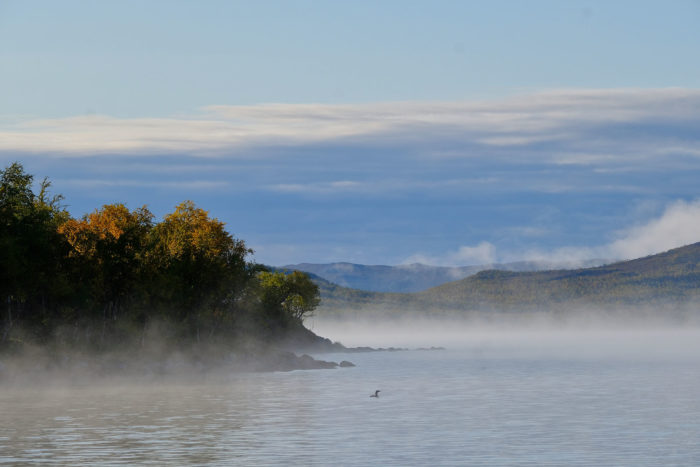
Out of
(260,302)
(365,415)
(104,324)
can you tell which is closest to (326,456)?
(365,415)

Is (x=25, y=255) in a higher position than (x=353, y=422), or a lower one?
higher

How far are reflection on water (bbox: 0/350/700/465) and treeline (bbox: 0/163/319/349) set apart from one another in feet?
40.9

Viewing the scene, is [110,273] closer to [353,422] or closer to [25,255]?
[25,255]

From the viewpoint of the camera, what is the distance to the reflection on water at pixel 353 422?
50406 millimetres

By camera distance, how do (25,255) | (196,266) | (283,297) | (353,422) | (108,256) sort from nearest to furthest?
(353,422) < (25,255) < (108,256) < (196,266) < (283,297)

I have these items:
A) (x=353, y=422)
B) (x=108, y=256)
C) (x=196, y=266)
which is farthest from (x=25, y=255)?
(x=353, y=422)

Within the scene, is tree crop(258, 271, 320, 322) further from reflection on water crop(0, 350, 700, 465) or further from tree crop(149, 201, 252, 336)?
reflection on water crop(0, 350, 700, 465)

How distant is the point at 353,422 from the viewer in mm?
67062

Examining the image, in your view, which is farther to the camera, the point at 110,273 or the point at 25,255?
the point at 110,273

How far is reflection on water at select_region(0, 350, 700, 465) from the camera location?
165ft

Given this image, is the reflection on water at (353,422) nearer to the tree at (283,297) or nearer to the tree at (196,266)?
the tree at (196,266)

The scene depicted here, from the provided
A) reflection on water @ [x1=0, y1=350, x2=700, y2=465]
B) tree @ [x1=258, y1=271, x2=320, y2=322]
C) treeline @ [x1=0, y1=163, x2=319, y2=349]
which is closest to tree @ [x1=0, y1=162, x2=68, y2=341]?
treeline @ [x1=0, y1=163, x2=319, y2=349]

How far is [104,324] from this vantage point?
113m

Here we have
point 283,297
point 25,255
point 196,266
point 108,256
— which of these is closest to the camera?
point 25,255
